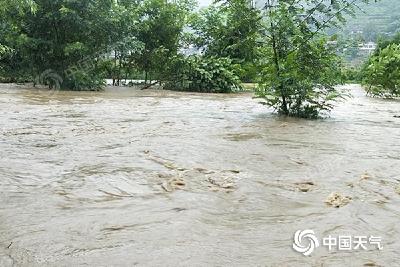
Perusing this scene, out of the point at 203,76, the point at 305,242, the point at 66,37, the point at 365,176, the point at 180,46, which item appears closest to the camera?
the point at 305,242

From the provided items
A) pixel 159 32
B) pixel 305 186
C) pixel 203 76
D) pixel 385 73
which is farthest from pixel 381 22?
pixel 305 186

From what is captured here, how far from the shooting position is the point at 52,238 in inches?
94.8

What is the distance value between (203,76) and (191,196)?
13945 millimetres

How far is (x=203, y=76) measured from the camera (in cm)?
1686

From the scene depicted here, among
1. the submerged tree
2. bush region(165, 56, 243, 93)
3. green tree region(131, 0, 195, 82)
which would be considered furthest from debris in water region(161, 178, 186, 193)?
green tree region(131, 0, 195, 82)

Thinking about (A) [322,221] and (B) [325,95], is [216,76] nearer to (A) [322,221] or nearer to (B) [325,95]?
(B) [325,95]

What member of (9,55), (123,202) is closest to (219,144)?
(123,202)

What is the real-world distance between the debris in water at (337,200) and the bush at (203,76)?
1378cm

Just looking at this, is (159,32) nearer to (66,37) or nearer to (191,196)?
(66,37)

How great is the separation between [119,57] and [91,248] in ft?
53.5

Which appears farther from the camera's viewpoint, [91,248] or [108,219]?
[108,219]

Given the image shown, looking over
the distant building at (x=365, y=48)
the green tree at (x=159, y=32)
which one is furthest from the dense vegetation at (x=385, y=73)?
the green tree at (x=159, y=32)

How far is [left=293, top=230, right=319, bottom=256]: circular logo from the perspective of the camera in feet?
7.58

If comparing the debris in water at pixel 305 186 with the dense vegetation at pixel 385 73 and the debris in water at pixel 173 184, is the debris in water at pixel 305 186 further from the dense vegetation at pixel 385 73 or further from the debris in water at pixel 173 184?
the dense vegetation at pixel 385 73
